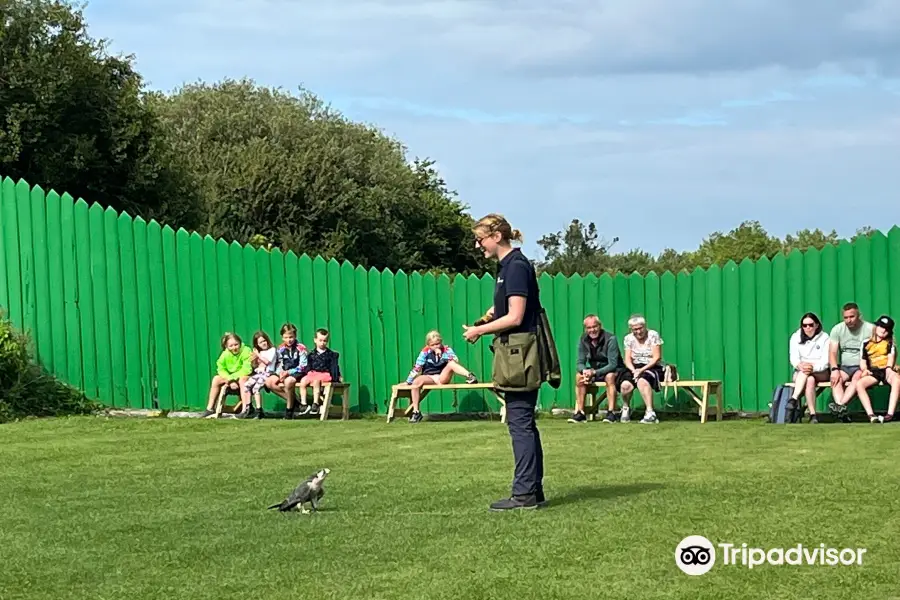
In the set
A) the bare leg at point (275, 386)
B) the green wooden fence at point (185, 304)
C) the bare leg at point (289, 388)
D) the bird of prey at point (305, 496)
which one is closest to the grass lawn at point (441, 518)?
the bird of prey at point (305, 496)

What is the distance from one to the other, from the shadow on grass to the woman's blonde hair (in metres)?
1.62

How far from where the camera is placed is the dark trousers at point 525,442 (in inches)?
284

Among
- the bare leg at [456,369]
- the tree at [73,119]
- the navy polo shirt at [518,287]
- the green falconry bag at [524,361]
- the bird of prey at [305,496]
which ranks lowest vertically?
the bird of prey at [305,496]

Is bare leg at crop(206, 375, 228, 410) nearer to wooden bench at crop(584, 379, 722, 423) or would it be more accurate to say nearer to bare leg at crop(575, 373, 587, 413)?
bare leg at crop(575, 373, 587, 413)

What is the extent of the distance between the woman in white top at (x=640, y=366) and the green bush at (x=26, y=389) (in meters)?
6.40

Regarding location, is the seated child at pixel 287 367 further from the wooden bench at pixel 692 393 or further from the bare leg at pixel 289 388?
the wooden bench at pixel 692 393

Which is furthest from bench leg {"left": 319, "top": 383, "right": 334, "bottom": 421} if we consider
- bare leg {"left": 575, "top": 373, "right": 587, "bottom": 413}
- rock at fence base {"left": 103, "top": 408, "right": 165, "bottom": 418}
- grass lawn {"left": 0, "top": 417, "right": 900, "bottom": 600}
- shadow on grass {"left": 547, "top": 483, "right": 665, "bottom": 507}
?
shadow on grass {"left": 547, "top": 483, "right": 665, "bottom": 507}

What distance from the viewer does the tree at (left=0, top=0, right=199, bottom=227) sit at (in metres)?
Answer: 20.2

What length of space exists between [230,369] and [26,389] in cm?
237

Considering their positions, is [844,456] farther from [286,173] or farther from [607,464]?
[286,173]

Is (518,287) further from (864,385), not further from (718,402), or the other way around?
(718,402)

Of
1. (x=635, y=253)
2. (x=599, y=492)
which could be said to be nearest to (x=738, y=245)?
(x=635, y=253)

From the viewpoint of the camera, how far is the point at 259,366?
586 inches

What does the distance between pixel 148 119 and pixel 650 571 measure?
17.7 metres
